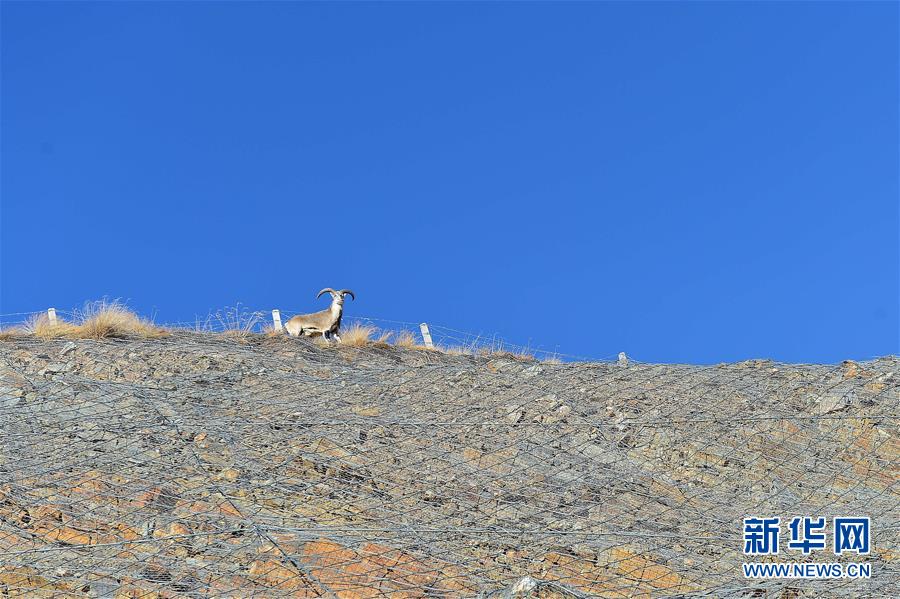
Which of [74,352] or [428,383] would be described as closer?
[428,383]

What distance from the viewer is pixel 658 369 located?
14562mm

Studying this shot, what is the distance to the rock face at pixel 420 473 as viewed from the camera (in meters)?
7.62

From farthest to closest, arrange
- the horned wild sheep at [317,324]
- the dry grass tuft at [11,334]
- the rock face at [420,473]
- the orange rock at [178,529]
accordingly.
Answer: the horned wild sheep at [317,324], the dry grass tuft at [11,334], the orange rock at [178,529], the rock face at [420,473]

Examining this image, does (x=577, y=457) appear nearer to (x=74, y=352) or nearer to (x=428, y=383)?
(x=428, y=383)

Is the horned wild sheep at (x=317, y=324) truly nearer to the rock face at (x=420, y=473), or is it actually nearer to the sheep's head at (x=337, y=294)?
the sheep's head at (x=337, y=294)

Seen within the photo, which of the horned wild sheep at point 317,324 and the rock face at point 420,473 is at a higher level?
the horned wild sheep at point 317,324

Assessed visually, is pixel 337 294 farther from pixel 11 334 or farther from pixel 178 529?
pixel 178 529

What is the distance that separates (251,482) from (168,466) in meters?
0.84

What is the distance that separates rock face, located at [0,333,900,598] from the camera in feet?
25.0

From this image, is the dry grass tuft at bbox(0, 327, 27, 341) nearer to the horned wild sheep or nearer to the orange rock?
the horned wild sheep

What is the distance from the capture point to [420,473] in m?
9.98

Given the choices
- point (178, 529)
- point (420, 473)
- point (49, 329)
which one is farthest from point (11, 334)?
point (178, 529)

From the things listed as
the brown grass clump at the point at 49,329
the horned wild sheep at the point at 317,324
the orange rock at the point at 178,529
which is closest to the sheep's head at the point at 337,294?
the horned wild sheep at the point at 317,324

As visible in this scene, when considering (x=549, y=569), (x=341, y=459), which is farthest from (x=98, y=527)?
(x=549, y=569)
